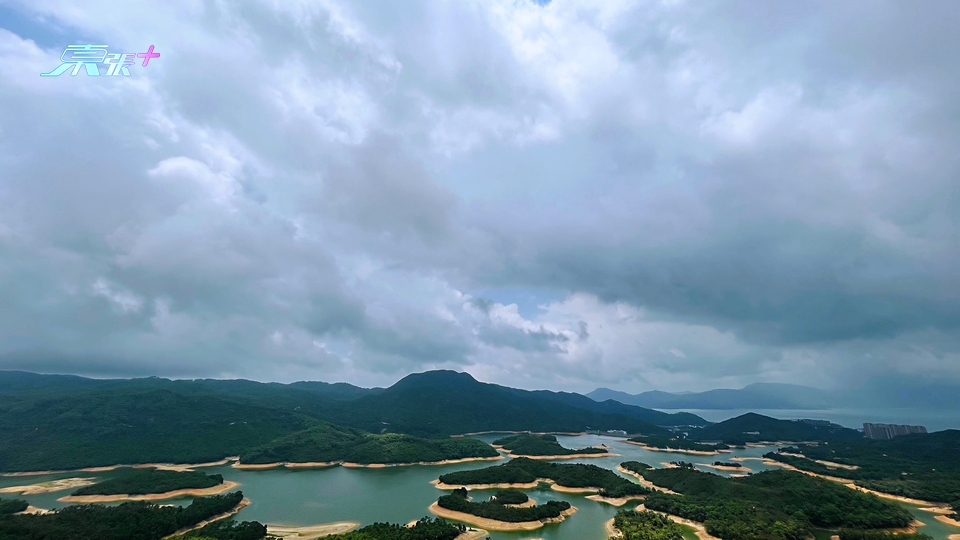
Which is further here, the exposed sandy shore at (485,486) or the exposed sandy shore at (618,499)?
the exposed sandy shore at (485,486)

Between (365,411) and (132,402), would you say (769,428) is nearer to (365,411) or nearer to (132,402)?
(365,411)

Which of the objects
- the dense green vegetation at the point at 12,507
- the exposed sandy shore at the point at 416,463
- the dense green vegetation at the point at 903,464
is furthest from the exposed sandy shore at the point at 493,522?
the dense green vegetation at the point at 903,464

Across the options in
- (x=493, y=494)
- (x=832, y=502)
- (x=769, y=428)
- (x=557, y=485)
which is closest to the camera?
(x=832, y=502)

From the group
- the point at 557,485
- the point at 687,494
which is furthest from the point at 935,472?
the point at 557,485

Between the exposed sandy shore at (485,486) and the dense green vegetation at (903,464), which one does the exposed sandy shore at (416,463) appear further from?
the dense green vegetation at (903,464)

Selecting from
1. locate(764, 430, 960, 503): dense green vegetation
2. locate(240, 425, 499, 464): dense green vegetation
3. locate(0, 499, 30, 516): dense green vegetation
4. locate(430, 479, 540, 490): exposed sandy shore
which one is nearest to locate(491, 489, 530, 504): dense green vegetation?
locate(430, 479, 540, 490): exposed sandy shore

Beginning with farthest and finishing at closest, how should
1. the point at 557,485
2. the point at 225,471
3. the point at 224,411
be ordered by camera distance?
the point at 224,411, the point at 225,471, the point at 557,485
